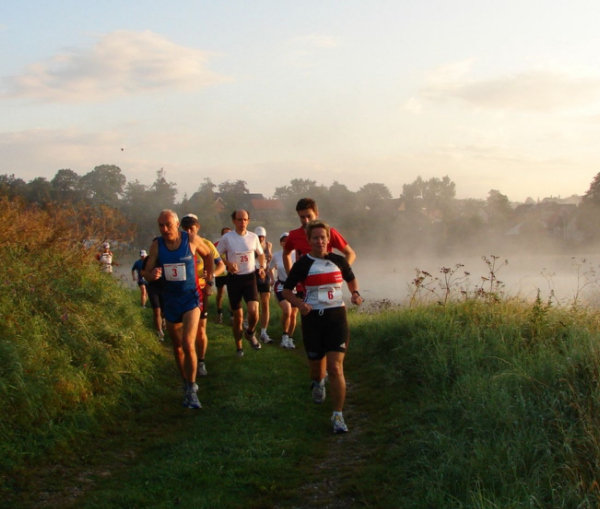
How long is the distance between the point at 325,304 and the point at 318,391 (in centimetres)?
133

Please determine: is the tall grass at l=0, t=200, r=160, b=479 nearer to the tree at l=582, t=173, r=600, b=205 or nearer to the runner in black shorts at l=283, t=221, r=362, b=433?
the runner in black shorts at l=283, t=221, r=362, b=433

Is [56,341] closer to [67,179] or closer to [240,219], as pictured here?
[240,219]

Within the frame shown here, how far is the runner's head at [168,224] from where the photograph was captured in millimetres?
6840

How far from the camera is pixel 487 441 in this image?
4.44 m

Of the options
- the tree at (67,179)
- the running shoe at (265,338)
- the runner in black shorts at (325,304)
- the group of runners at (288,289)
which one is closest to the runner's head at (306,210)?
the group of runners at (288,289)

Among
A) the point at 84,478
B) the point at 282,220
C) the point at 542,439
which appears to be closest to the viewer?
the point at 542,439

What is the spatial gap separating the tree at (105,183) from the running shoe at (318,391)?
3246cm

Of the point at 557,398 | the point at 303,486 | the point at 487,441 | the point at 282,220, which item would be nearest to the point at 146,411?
the point at 303,486

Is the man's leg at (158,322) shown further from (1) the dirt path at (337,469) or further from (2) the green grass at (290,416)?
(1) the dirt path at (337,469)

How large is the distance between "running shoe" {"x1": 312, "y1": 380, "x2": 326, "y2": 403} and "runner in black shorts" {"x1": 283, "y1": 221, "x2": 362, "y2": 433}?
72 centimetres

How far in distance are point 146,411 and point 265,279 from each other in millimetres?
4591

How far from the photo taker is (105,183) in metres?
40.3

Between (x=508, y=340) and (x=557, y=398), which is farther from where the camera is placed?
(x=508, y=340)

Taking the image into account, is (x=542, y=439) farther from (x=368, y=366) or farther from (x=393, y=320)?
(x=393, y=320)
